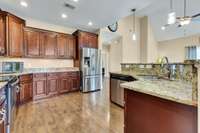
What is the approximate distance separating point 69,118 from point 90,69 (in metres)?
2.80

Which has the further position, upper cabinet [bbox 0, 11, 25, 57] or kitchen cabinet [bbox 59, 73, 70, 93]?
kitchen cabinet [bbox 59, 73, 70, 93]

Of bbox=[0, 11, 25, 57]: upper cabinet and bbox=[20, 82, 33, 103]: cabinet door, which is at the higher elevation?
bbox=[0, 11, 25, 57]: upper cabinet

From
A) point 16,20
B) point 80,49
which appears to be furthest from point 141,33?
point 16,20

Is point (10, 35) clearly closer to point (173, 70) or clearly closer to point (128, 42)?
point (173, 70)

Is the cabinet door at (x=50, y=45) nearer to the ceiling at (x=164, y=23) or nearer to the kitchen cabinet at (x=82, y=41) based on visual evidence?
the kitchen cabinet at (x=82, y=41)

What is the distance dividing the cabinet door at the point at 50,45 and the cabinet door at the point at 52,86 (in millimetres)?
961

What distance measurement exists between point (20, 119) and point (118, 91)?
2.37 m

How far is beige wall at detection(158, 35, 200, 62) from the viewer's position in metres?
8.54

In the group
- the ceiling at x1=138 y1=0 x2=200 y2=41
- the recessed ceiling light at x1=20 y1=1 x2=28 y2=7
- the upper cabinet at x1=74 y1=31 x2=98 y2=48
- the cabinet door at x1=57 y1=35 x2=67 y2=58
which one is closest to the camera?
the recessed ceiling light at x1=20 y1=1 x2=28 y2=7

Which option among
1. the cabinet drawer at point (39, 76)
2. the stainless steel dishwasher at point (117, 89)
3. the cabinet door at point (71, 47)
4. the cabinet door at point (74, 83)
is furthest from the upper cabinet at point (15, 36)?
the stainless steel dishwasher at point (117, 89)

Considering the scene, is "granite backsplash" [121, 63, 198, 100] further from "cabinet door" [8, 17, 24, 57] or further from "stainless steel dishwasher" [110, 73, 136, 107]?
"cabinet door" [8, 17, 24, 57]

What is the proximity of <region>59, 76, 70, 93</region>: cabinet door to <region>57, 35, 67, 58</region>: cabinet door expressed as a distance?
0.93 meters

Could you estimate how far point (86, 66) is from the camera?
17.7 ft

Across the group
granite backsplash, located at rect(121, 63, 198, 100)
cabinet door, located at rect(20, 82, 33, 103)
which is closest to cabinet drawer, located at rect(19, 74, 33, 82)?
cabinet door, located at rect(20, 82, 33, 103)
